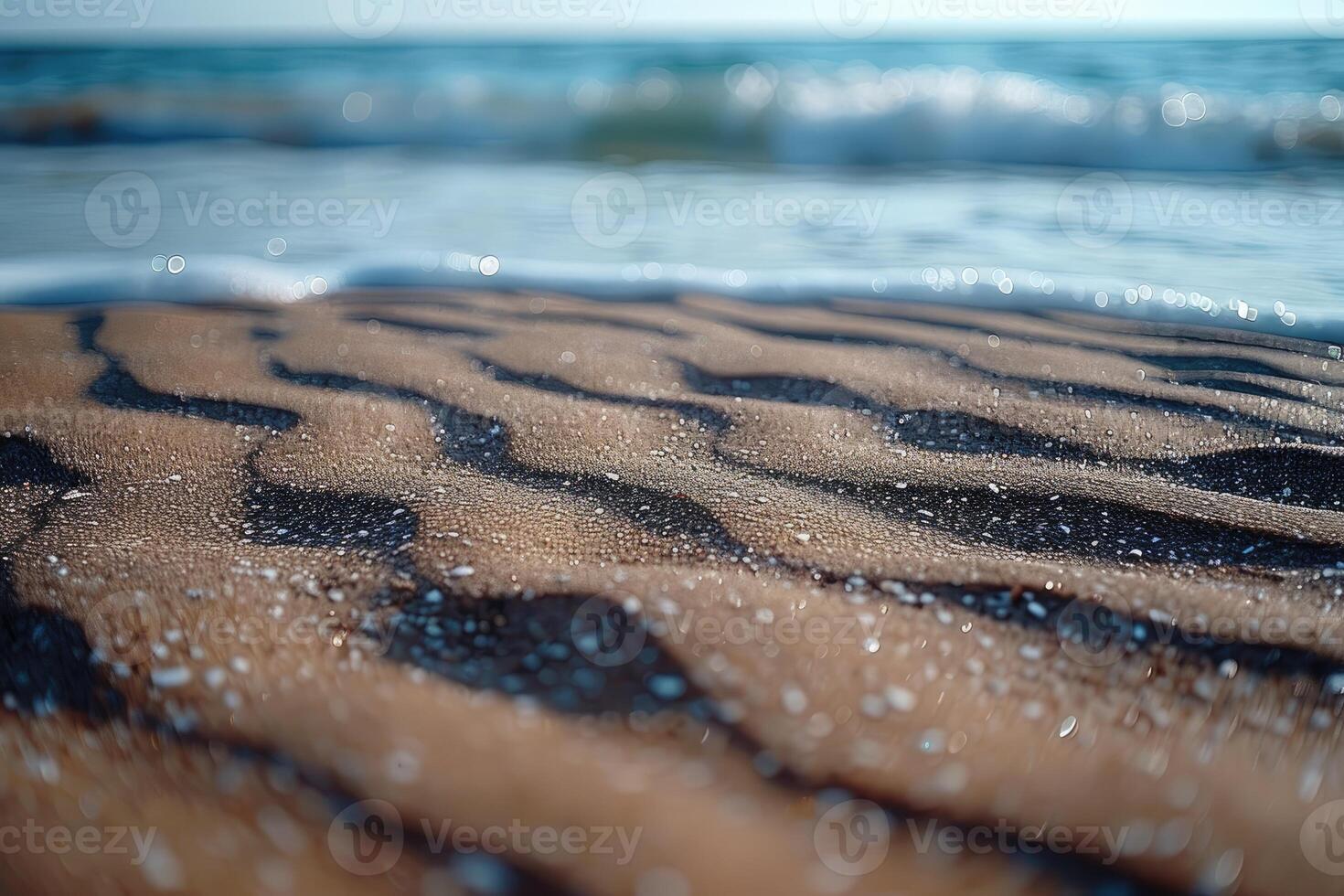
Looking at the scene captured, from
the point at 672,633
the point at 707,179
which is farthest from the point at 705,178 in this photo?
the point at 672,633

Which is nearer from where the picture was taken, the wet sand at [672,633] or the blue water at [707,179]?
the wet sand at [672,633]

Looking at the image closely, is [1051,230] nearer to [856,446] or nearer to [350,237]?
[856,446]

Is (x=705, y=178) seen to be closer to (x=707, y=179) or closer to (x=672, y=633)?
(x=707, y=179)

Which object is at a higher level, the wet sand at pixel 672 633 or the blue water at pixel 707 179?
the blue water at pixel 707 179

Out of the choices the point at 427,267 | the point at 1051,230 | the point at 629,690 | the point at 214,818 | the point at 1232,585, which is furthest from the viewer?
the point at 1051,230

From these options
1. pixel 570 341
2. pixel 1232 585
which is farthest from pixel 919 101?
pixel 1232 585
